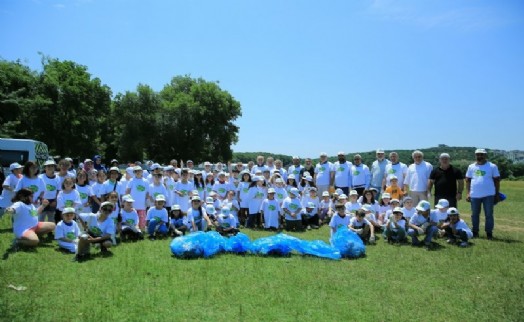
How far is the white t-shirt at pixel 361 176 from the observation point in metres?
13.1

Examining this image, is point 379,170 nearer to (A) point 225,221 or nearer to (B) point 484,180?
(B) point 484,180

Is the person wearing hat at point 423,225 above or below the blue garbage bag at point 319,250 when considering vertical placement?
above

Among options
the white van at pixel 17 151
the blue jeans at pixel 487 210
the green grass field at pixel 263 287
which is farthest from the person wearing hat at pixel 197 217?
the white van at pixel 17 151

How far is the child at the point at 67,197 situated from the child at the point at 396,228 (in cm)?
772

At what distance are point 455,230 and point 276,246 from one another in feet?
15.3

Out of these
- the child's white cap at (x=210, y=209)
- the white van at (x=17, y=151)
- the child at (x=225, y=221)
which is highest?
the white van at (x=17, y=151)

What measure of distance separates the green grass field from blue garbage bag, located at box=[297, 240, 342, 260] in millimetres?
224

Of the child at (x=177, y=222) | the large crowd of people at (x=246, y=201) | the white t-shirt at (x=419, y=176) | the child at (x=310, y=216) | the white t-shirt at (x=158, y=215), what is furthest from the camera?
the child at (x=310, y=216)

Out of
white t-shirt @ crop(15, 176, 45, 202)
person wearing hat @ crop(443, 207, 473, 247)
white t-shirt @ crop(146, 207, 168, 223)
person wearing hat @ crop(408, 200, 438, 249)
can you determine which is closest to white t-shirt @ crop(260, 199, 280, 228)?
white t-shirt @ crop(146, 207, 168, 223)

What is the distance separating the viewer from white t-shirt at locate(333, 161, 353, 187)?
13.3 m

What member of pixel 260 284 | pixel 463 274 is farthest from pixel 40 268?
pixel 463 274

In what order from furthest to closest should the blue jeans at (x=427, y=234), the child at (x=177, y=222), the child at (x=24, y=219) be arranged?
the child at (x=177, y=222), the blue jeans at (x=427, y=234), the child at (x=24, y=219)

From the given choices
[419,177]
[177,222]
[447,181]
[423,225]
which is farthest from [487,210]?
[177,222]

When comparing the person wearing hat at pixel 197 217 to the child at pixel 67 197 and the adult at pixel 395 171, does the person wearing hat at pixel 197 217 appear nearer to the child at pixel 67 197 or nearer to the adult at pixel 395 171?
the child at pixel 67 197
